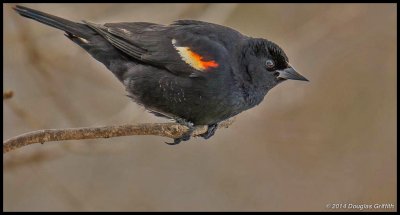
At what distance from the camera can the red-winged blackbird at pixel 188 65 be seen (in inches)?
200

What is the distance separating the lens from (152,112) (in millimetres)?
5422

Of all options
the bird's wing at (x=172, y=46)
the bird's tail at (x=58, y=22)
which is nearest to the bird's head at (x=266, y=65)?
the bird's wing at (x=172, y=46)

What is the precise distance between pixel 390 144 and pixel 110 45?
12.7 feet

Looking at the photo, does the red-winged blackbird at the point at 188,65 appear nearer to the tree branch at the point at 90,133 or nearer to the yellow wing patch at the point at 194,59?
the yellow wing patch at the point at 194,59

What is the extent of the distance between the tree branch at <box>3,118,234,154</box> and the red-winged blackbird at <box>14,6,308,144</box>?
349 mm

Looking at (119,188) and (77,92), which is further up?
(77,92)

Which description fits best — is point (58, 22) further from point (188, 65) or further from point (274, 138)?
point (274, 138)

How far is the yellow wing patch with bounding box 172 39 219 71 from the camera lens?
17.0 ft

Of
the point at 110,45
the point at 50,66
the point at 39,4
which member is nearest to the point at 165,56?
the point at 110,45

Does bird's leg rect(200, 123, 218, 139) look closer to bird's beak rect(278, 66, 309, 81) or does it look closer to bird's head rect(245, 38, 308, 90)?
bird's head rect(245, 38, 308, 90)

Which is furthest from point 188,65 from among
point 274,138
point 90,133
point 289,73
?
point 274,138

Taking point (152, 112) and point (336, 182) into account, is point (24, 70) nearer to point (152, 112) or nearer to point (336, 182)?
point (152, 112)

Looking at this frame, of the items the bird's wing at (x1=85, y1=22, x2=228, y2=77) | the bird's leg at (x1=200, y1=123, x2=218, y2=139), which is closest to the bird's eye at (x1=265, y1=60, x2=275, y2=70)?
the bird's wing at (x1=85, y1=22, x2=228, y2=77)

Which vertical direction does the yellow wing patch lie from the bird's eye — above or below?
above
